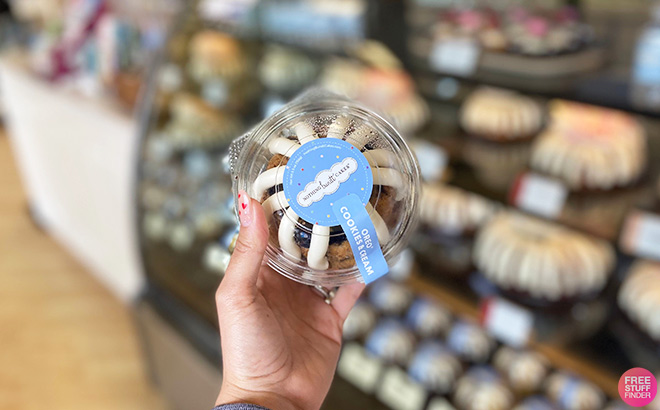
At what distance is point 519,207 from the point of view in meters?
1.55

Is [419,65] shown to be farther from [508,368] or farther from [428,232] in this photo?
[508,368]

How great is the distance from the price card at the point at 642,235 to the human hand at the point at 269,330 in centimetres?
87

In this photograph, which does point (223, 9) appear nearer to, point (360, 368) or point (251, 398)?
point (360, 368)

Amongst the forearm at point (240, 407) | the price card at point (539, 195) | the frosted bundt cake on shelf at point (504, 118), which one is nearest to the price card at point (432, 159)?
the frosted bundt cake on shelf at point (504, 118)

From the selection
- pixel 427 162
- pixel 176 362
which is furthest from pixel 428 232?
pixel 176 362

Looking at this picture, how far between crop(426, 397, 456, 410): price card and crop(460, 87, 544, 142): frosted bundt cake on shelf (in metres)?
0.97

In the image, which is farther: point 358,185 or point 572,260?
point 572,260

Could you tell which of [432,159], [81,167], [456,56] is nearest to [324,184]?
[456,56]

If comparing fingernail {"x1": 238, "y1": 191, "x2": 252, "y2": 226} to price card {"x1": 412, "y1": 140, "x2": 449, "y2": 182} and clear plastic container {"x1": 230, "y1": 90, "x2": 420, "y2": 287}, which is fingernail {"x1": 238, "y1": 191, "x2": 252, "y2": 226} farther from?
price card {"x1": 412, "y1": 140, "x2": 449, "y2": 182}

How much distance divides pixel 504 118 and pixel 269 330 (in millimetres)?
1347

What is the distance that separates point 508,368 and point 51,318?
265 centimetres

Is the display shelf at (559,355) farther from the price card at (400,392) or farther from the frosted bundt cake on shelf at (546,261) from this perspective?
the price card at (400,392)

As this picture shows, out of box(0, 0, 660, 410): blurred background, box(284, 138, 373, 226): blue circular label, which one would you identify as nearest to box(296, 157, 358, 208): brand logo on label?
box(284, 138, 373, 226): blue circular label

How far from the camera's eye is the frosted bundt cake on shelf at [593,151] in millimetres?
1546
